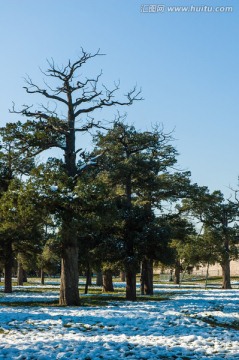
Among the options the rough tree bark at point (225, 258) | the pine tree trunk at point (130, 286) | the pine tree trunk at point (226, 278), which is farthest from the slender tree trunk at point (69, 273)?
the pine tree trunk at point (226, 278)

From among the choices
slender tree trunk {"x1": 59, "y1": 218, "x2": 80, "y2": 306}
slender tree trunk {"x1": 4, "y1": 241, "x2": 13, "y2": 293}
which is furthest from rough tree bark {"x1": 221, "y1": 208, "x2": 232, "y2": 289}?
slender tree trunk {"x1": 59, "y1": 218, "x2": 80, "y2": 306}

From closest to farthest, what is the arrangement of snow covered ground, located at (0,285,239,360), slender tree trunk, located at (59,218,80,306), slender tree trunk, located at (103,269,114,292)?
snow covered ground, located at (0,285,239,360) < slender tree trunk, located at (59,218,80,306) < slender tree trunk, located at (103,269,114,292)

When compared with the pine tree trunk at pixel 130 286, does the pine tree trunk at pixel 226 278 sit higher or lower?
lower

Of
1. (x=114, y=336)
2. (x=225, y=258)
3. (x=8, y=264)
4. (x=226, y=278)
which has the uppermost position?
(x=8, y=264)

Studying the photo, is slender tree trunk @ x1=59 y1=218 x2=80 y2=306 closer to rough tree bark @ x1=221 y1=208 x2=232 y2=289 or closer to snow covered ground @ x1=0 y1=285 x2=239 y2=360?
snow covered ground @ x1=0 y1=285 x2=239 y2=360

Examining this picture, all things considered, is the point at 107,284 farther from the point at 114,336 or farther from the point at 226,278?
the point at 114,336

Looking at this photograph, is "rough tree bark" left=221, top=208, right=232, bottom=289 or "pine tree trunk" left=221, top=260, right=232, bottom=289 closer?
"rough tree bark" left=221, top=208, right=232, bottom=289

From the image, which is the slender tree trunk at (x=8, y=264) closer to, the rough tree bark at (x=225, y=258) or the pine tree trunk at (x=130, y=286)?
the pine tree trunk at (x=130, y=286)

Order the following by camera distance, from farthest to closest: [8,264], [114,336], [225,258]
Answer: [225,258]
[8,264]
[114,336]

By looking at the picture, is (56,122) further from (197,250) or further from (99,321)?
(197,250)

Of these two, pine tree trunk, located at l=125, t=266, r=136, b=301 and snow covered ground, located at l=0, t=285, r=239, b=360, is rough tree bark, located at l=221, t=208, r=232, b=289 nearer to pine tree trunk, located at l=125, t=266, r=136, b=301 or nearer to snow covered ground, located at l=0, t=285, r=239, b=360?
pine tree trunk, located at l=125, t=266, r=136, b=301

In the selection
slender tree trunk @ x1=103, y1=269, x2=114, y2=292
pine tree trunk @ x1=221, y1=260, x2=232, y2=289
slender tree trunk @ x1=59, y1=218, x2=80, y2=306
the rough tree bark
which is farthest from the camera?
pine tree trunk @ x1=221, y1=260, x2=232, y2=289

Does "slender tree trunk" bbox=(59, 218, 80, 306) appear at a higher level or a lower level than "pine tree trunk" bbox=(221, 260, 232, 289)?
higher

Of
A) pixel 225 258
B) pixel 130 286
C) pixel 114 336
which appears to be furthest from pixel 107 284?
pixel 114 336
